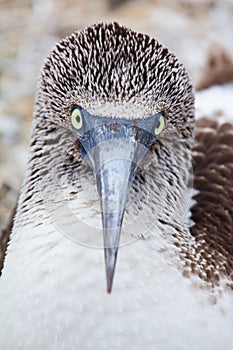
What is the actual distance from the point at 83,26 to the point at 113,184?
4.73m

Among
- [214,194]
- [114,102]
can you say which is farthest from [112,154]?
[214,194]

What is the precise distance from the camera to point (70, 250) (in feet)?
9.09

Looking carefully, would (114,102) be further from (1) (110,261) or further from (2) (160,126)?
(1) (110,261)

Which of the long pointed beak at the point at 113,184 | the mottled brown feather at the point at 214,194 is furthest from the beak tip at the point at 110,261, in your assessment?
the mottled brown feather at the point at 214,194

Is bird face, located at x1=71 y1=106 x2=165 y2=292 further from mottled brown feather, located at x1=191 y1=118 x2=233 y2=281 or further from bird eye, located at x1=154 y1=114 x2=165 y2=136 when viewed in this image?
mottled brown feather, located at x1=191 y1=118 x2=233 y2=281

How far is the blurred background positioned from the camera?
6402mm

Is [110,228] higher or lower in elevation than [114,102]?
lower

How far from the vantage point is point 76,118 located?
2.82 metres

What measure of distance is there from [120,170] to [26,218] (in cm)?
67

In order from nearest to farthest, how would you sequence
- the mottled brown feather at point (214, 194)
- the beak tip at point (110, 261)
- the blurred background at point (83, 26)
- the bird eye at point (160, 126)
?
the beak tip at point (110, 261)
the bird eye at point (160, 126)
the mottled brown feather at point (214, 194)
the blurred background at point (83, 26)

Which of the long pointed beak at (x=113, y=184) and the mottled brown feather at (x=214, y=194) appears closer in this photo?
the long pointed beak at (x=113, y=184)

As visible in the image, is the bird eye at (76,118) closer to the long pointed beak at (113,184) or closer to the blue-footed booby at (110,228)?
the blue-footed booby at (110,228)

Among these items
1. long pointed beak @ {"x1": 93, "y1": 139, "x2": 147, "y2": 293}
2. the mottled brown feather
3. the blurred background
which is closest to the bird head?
long pointed beak @ {"x1": 93, "y1": 139, "x2": 147, "y2": 293}

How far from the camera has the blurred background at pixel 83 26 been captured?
640 cm
